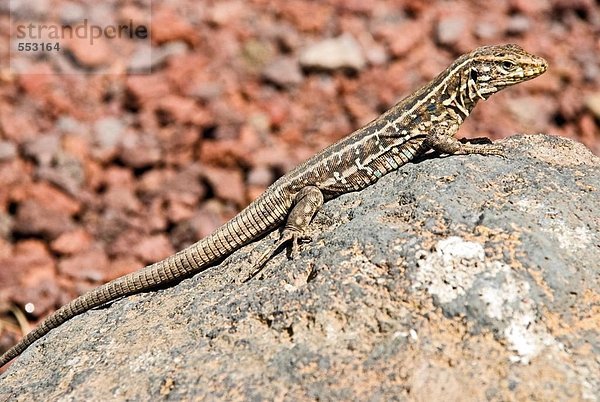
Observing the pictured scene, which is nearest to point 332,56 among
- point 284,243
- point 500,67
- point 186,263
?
point 500,67

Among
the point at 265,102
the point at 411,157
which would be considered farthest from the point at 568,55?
the point at 411,157

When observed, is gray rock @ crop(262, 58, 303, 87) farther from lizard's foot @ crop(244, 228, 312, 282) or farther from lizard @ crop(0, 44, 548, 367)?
lizard's foot @ crop(244, 228, 312, 282)

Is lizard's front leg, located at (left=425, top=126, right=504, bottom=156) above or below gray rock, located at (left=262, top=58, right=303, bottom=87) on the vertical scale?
below

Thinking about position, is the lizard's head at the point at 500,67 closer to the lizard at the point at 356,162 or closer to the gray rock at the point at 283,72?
the lizard at the point at 356,162

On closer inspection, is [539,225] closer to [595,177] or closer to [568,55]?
[595,177]

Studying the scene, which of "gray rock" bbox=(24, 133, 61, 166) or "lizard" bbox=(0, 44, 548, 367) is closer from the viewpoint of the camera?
"lizard" bbox=(0, 44, 548, 367)

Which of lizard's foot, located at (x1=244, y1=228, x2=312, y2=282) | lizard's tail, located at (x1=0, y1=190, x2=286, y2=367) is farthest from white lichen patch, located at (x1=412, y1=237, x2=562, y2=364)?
lizard's tail, located at (x1=0, y1=190, x2=286, y2=367)

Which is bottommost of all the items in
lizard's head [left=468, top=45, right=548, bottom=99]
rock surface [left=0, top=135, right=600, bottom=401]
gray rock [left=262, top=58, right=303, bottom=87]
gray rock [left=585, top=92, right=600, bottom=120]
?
rock surface [left=0, top=135, right=600, bottom=401]
